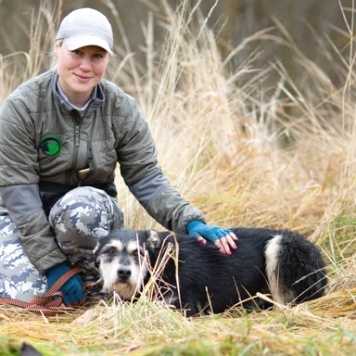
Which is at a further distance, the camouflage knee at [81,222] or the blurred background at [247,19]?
the blurred background at [247,19]

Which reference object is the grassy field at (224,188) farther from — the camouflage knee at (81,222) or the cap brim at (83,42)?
the cap brim at (83,42)

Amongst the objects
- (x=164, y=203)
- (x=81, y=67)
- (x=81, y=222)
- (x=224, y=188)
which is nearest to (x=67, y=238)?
(x=81, y=222)

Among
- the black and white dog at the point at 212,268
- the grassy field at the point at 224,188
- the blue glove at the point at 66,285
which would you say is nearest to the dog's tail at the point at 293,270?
the black and white dog at the point at 212,268

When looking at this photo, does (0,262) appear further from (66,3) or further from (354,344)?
(66,3)

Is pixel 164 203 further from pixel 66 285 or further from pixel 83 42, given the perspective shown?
pixel 83 42

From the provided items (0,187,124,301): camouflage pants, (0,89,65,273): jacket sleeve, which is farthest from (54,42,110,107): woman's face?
(0,187,124,301): camouflage pants

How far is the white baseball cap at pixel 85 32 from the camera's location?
5164 mm

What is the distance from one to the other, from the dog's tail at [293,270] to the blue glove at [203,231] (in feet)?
1.23

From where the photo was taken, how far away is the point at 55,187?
18.3 feet

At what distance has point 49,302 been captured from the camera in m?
5.33

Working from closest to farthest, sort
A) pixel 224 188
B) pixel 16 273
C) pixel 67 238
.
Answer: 1. pixel 67 238
2. pixel 16 273
3. pixel 224 188

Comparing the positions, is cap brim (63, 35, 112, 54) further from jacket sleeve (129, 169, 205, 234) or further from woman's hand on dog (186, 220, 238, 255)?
woman's hand on dog (186, 220, 238, 255)

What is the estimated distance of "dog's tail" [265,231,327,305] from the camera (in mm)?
5473

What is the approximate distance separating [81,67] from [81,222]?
35.2 inches
